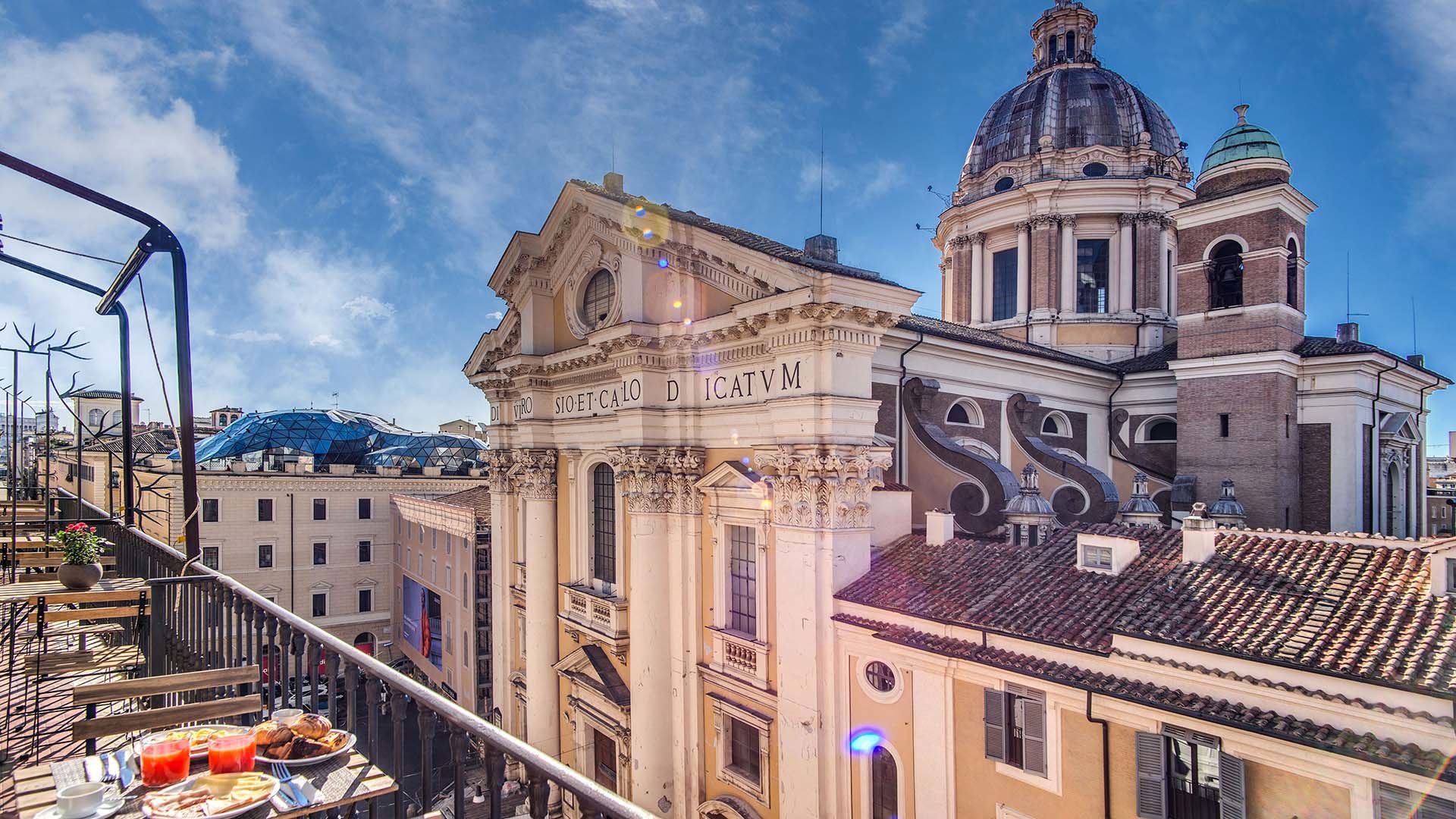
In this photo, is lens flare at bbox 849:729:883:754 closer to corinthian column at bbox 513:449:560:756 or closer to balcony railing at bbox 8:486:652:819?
balcony railing at bbox 8:486:652:819

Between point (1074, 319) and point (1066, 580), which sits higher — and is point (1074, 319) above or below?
above

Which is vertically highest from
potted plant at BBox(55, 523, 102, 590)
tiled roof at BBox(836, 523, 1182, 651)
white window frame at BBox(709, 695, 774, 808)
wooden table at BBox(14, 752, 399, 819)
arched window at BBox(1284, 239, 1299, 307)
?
arched window at BBox(1284, 239, 1299, 307)

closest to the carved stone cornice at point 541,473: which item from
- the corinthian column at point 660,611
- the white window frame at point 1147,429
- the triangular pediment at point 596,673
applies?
the triangular pediment at point 596,673

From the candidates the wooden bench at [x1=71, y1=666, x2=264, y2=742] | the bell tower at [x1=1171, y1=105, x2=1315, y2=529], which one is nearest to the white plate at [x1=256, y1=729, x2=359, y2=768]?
the wooden bench at [x1=71, y1=666, x2=264, y2=742]

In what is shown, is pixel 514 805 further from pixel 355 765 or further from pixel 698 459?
pixel 355 765

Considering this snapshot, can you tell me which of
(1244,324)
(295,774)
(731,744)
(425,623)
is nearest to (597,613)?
(731,744)

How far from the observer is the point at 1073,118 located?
24.8 meters

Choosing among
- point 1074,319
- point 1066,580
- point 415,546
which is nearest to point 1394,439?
point 1074,319

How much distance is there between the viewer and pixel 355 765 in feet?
9.19

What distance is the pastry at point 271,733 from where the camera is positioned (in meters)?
2.85

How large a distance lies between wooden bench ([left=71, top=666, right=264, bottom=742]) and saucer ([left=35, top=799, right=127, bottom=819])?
63cm

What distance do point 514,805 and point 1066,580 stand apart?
1338 cm

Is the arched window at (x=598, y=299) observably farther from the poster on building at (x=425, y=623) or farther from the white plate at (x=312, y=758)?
the poster on building at (x=425, y=623)

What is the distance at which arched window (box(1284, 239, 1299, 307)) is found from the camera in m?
17.0
